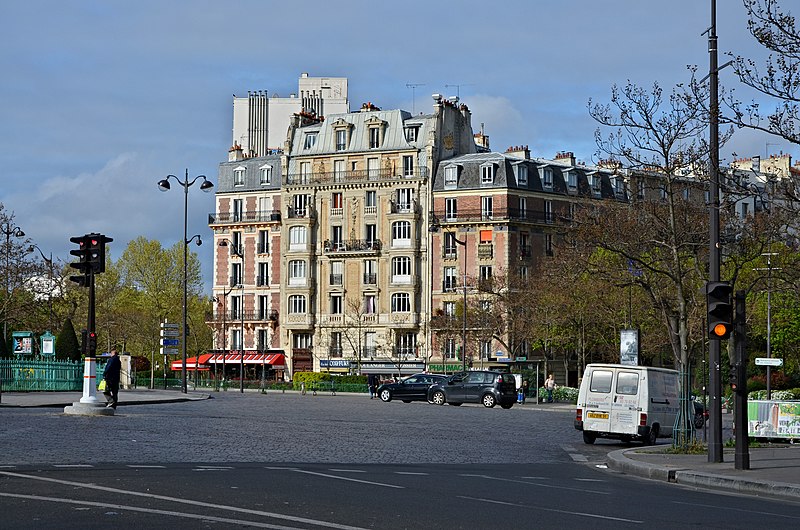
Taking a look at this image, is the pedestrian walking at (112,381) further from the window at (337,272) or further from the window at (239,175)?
the window at (239,175)

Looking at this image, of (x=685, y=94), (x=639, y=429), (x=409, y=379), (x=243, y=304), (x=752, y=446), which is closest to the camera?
(x=685, y=94)

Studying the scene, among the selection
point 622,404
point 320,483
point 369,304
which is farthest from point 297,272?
point 320,483

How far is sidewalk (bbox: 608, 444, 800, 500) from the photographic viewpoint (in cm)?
1830

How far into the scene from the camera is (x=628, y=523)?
13016 mm

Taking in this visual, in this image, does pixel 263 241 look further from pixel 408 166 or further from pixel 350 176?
pixel 408 166

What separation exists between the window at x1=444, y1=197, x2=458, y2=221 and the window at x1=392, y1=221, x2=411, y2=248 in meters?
2.95

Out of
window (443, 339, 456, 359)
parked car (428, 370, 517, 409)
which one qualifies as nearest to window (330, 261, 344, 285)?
window (443, 339, 456, 359)

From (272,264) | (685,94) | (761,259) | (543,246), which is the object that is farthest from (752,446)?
(272,264)

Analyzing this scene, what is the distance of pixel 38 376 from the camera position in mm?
51594

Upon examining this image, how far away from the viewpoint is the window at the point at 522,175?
93.9 meters

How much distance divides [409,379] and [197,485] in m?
45.2

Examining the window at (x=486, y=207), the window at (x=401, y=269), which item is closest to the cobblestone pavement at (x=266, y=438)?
the window at (x=486, y=207)

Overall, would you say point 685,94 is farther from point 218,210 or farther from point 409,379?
point 218,210

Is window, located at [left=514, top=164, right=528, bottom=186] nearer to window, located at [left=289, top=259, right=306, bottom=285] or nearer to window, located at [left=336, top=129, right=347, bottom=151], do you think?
window, located at [left=336, top=129, right=347, bottom=151]
